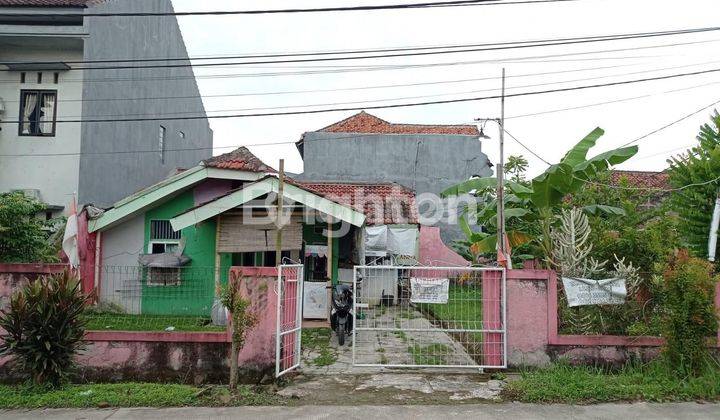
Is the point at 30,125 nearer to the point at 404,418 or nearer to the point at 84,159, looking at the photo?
the point at 84,159

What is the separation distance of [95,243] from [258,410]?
9.34m

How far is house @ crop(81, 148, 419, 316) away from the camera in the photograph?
9.76 m

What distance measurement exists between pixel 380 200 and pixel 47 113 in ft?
37.3

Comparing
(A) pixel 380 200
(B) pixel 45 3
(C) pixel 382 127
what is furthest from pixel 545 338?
(C) pixel 382 127

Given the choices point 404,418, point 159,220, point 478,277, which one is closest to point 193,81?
point 159,220

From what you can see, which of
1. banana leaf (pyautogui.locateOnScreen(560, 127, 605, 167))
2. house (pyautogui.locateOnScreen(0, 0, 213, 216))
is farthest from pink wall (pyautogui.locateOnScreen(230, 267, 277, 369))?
house (pyautogui.locateOnScreen(0, 0, 213, 216))

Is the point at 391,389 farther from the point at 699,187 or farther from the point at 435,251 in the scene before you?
the point at 435,251

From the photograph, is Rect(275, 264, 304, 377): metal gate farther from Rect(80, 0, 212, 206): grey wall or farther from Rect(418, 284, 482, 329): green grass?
Rect(80, 0, 212, 206): grey wall

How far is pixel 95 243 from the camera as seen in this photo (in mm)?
13750

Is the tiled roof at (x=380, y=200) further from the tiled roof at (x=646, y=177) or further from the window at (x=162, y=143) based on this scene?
the tiled roof at (x=646, y=177)

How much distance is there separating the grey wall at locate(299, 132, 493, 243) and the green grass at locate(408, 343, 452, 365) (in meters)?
17.7

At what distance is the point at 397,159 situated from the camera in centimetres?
2677

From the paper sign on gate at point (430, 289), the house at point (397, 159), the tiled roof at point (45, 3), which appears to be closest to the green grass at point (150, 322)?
the paper sign on gate at point (430, 289)

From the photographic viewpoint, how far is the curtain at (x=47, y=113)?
53.7 ft
